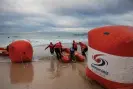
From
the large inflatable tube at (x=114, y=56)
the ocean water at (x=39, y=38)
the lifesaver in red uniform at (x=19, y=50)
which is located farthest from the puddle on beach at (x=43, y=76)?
the ocean water at (x=39, y=38)

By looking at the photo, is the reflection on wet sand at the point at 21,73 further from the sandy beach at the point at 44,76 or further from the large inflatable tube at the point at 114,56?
the large inflatable tube at the point at 114,56

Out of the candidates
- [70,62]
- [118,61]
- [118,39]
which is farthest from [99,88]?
[70,62]

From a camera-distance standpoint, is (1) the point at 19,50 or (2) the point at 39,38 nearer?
(1) the point at 19,50

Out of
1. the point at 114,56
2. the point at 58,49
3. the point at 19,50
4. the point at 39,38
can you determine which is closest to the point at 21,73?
the point at 19,50

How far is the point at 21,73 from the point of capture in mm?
6188

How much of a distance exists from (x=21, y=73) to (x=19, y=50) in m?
1.56

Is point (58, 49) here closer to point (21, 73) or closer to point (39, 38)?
point (21, 73)

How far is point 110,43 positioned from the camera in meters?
4.38

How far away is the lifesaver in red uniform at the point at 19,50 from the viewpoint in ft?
24.8

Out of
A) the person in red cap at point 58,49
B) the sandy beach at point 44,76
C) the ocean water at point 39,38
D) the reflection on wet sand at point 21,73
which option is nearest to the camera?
the sandy beach at point 44,76

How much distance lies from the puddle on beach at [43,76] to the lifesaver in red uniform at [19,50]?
287mm

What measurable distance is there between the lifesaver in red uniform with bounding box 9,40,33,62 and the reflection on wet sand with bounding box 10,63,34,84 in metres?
0.30

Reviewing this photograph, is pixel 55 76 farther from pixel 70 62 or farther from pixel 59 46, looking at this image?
pixel 59 46

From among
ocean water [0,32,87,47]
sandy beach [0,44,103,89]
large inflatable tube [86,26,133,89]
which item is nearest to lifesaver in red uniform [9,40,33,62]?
sandy beach [0,44,103,89]
